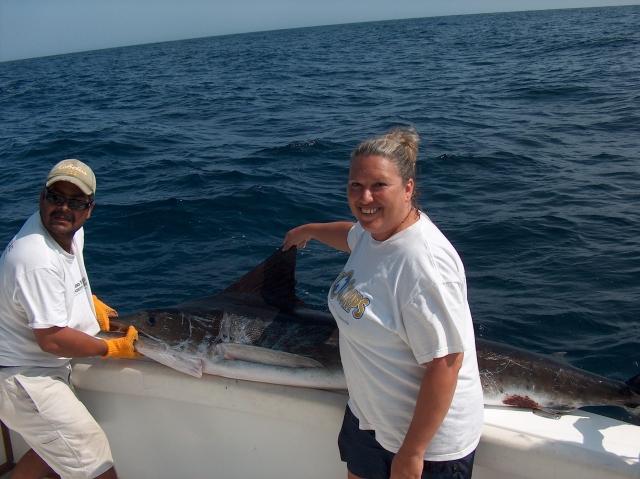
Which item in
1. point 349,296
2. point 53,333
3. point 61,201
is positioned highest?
point 61,201

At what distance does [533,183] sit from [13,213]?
24.6 ft

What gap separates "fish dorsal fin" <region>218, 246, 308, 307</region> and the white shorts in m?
0.94

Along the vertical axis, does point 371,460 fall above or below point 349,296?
below

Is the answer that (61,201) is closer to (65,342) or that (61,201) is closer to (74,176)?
(74,176)

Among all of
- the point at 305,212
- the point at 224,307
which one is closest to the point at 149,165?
the point at 305,212

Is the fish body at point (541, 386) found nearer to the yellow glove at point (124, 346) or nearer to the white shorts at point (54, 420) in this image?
the yellow glove at point (124, 346)

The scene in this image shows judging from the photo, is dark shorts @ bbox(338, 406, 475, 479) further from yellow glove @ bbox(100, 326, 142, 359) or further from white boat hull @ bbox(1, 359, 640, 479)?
yellow glove @ bbox(100, 326, 142, 359)

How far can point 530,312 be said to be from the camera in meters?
4.93

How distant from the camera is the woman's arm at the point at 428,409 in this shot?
1614mm

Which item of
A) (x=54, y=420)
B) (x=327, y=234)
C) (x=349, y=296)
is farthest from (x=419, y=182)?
(x=54, y=420)

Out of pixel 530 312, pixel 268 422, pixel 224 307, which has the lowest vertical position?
pixel 530 312

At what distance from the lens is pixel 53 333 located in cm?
228

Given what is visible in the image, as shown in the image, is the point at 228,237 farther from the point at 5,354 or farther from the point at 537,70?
the point at 537,70

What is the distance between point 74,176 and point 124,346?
Result: 2.59 feet
